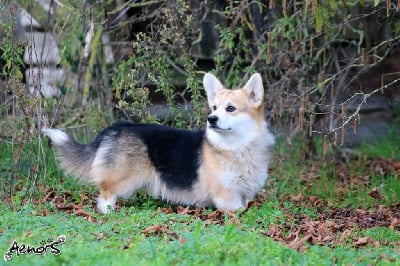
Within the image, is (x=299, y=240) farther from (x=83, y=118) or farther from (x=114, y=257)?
(x=83, y=118)

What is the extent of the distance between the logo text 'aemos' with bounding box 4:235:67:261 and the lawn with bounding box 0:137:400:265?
1cm

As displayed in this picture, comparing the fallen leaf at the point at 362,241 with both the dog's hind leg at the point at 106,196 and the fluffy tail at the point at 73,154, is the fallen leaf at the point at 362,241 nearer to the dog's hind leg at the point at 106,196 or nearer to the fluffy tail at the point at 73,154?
the dog's hind leg at the point at 106,196

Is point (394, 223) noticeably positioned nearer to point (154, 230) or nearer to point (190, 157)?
point (190, 157)

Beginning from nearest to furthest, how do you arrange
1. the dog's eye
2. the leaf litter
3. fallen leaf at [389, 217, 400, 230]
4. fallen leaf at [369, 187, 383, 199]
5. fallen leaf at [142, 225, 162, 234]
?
fallen leaf at [142, 225, 162, 234] < the leaf litter < fallen leaf at [389, 217, 400, 230] < the dog's eye < fallen leaf at [369, 187, 383, 199]

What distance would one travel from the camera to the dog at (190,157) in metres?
7.71

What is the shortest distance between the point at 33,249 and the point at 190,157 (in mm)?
2729

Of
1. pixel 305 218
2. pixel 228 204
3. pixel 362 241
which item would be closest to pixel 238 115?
pixel 228 204

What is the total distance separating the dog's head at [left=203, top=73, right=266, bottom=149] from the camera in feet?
24.9

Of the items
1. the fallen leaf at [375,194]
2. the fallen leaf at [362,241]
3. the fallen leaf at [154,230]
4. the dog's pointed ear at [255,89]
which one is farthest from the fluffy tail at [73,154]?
the fallen leaf at [375,194]

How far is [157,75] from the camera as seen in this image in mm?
9570

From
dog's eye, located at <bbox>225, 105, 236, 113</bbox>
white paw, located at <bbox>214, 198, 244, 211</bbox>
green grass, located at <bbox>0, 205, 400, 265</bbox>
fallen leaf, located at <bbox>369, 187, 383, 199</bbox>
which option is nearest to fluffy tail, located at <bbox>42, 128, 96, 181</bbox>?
green grass, located at <bbox>0, 205, 400, 265</bbox>

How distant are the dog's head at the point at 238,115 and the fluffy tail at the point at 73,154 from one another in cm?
128

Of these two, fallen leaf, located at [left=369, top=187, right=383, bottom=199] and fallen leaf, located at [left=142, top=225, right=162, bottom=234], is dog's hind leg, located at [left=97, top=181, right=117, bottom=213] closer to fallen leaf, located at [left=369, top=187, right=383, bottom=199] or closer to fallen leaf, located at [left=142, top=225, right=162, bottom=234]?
fallen leaf, located at [left=142, top=225, right=162, bottom=234]

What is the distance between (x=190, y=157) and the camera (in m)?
7.91
